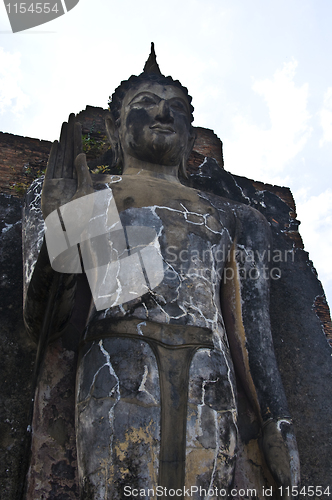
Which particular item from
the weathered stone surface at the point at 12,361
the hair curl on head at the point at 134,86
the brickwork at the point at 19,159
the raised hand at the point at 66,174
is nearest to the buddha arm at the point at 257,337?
the hair curl on head at the point at 134,86

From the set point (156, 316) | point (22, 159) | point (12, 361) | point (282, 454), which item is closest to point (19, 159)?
point (22, 159)

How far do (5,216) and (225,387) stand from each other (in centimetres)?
202

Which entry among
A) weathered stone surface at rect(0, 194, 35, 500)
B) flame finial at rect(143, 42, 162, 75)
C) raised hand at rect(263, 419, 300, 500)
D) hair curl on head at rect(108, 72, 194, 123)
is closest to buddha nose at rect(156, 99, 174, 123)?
hair curl on head at rect(108, 72, 194, 123)

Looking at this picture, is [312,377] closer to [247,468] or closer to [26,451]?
[247,468]

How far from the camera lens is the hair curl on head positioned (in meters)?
3.49

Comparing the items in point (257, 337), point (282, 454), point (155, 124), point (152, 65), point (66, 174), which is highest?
point (152, 65)

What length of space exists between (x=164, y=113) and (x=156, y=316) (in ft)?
5.29

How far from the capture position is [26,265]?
2.74m

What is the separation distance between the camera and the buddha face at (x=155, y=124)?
3.27 m

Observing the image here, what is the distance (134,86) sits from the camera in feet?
11.5

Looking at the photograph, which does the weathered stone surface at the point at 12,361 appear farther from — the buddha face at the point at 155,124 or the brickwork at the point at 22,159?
the buddha face at the point at 155,124

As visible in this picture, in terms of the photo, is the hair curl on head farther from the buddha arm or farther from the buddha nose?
the buddha arm

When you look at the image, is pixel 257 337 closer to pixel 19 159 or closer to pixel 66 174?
pixel 66 174

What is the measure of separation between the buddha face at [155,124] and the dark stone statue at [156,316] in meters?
0.01
